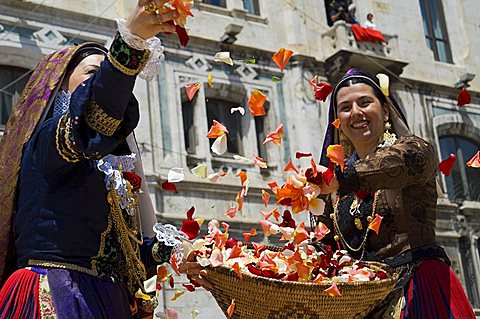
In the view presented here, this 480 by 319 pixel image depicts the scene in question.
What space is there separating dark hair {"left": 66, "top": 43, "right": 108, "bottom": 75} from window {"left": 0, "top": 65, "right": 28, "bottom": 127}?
8.55 metres

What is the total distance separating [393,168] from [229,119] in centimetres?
1028

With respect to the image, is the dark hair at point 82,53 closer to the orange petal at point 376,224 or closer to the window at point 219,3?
the orange petal at point 376,224

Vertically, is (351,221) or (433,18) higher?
(433,18)

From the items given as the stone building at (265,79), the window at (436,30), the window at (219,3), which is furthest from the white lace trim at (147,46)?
the window at (436,30)

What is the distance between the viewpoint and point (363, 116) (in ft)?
12.9

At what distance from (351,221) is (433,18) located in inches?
594

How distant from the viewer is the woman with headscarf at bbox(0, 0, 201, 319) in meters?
2.77

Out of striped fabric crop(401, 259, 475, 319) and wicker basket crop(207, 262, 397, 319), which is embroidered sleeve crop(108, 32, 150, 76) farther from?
striped fabric crop(401, 259, 475, 319)

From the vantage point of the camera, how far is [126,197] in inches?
130

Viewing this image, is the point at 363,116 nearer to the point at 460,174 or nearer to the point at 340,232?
the point at 340,232

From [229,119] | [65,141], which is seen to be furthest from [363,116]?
[229,119]

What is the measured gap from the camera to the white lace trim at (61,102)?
3.25 m

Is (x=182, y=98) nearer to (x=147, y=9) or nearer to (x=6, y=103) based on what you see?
(x=6, y=103)

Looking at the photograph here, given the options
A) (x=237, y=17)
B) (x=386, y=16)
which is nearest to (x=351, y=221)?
(x=237, y=17)
